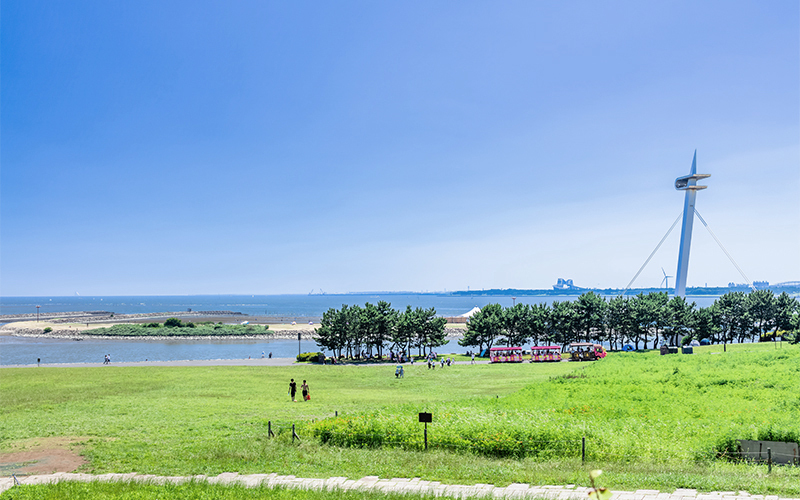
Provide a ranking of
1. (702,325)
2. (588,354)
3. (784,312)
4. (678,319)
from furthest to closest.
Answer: (784,312) < (702,325) < (678,319) < (588,354)

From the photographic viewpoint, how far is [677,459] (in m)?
16.0

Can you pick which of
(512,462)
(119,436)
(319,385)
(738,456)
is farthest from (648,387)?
(119,436)

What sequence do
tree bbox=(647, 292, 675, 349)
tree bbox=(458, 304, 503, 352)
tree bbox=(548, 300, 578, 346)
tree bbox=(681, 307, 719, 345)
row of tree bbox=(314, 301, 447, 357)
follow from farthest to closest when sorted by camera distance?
tree bbox=(681, 307, 719, 345) < tree bbox=(647, 292, 675, 349) < tree bbox=(548, 300, 578, 346) < tree bbox=(458, 304, 503, 352) < row of tree bbox=(314, 301, 447, 357)

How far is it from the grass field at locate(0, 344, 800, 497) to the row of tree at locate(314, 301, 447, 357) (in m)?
27.5

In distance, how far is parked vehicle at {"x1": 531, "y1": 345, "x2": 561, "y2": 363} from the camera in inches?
2327

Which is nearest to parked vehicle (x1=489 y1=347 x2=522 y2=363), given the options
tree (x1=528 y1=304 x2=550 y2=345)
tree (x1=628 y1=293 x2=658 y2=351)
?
tree (x1=528 y1=304 x2=550 y2=345)

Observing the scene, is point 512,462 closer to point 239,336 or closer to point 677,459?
point 677,459

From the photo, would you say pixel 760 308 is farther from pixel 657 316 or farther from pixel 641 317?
pixel 641 317

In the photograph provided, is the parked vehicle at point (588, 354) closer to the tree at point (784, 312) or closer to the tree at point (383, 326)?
the tree at point (383, 326)

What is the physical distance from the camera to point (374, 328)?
223 ft

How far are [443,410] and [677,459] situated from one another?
10.7 m

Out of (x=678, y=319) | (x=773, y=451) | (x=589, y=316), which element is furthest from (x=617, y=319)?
(x=773, y=451)

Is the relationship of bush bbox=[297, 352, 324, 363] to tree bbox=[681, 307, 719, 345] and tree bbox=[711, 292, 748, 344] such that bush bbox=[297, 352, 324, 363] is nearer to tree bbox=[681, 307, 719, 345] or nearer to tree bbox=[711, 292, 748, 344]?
tree bbox=[681, 307, 719, 345]

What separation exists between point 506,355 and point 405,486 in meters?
47.8
